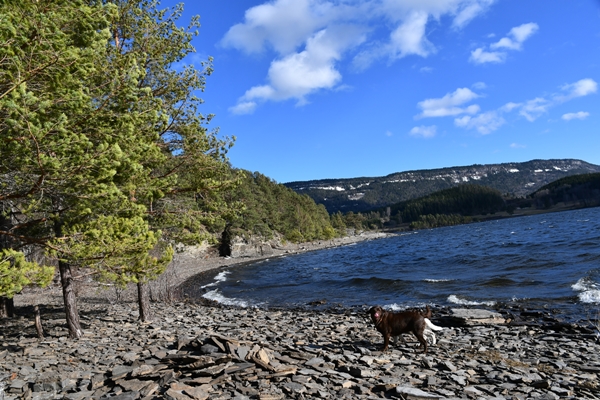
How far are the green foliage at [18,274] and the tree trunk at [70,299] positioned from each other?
3.81 meters

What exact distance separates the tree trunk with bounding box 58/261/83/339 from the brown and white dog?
8.64m

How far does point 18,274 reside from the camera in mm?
6715

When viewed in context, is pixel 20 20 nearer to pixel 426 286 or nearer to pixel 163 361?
pixel 163 361

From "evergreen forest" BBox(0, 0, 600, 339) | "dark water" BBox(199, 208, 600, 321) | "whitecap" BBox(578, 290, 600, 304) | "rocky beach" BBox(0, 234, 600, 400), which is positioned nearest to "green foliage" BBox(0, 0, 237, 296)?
"evergreen forest" BBox(0, 0, 600, 339)

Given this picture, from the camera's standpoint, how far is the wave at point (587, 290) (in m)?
17.6

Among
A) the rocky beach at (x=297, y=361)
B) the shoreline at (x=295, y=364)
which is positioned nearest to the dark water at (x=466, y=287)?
the rocky beach at (x=297, y=361)

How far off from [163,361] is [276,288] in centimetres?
2321

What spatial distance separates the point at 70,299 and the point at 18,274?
5.34 m

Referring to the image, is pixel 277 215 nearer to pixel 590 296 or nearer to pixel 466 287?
pixel 466 287

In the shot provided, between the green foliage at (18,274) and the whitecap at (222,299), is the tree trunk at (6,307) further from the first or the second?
the whitecap at (222,299)

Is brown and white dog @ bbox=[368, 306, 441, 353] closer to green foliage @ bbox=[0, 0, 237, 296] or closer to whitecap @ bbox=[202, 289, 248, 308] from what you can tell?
green foliage @ bbox=[0, 0, 237, 296]

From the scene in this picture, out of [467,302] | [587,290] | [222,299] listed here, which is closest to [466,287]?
[467,302]

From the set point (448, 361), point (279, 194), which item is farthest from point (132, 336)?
point (279, 194)

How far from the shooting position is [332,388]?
697 centimetres
